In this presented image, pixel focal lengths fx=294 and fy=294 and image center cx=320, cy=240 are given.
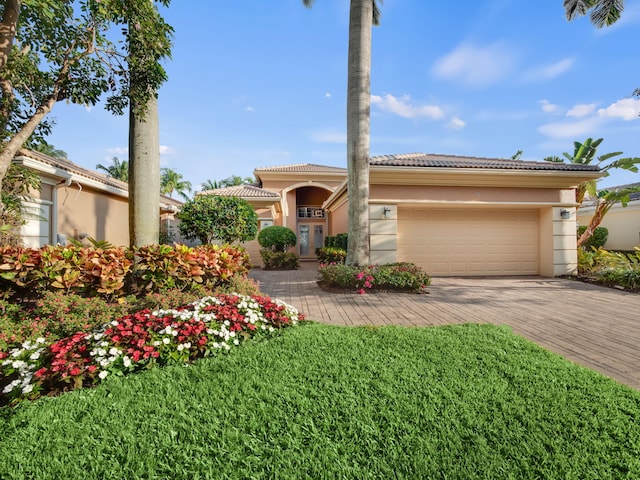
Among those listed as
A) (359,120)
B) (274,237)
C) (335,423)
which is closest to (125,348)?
(335,423)

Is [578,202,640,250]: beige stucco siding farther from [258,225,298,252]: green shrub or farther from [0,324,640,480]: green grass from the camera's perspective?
[0,324,640,480]: green grass

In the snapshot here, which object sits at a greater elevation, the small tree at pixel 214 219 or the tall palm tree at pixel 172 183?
the tall palm tree at pixel 172 183

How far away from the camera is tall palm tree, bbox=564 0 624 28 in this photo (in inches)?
418

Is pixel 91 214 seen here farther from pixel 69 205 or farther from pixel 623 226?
pixel 623 226

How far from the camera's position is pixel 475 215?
11.0 meters

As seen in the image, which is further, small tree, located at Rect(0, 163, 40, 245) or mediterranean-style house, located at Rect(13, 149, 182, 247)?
mediterranean-style house, located at Rect(13, 149, 182, 247)

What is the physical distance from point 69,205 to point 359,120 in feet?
30.0

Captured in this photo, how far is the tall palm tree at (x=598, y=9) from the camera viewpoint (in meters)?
10.6

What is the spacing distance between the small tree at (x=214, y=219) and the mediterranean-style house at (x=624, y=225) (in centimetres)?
2113

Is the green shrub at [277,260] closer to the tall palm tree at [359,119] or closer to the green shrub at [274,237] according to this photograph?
the green shrub at [274,237]

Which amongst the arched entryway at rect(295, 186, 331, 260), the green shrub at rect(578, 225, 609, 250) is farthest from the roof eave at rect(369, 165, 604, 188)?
the arched entryway at rect(295, 186, 331, 260)

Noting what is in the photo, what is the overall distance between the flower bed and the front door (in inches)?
700

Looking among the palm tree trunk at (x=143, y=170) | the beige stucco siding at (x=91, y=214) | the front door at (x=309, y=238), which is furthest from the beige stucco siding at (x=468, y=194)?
the front door at (x=309, y=238)

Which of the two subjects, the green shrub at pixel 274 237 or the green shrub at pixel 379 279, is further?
the green shrub at pixel 274 237
